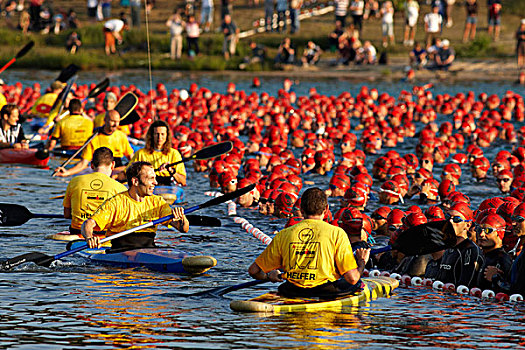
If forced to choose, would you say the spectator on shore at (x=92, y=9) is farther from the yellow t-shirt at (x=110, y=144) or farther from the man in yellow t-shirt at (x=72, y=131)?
the yellow t-shirt at (x=110, y=144)

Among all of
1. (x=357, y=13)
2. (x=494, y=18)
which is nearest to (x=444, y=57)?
(x=494, y=18)

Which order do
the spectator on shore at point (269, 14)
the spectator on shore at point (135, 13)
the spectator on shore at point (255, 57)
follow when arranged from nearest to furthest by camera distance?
the spectator on shore at point (255, 57), the spectator on shore at point (269, 14), the spectator on shore at point (135, 13)

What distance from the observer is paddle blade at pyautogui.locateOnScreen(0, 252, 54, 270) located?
12.9m

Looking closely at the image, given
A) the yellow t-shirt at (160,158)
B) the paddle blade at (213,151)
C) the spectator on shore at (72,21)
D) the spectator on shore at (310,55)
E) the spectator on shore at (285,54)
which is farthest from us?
the spectator on shore at (72,21)

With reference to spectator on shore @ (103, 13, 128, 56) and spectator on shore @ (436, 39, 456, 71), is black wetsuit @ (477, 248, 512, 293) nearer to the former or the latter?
spectator on shore @ (436, 39, 456, 71)

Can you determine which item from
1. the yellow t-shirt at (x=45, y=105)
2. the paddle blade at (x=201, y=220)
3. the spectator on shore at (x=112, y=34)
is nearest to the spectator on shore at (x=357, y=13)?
the spectator on shore at (x=112, y=34)

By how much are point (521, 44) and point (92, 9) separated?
75.3 ft

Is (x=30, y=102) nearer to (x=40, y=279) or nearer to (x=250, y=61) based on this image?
(x=250, y=61)

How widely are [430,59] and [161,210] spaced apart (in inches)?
1198

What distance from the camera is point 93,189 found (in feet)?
44.4

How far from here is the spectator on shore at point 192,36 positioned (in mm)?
43188

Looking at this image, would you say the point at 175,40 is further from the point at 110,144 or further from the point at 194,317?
the point at 194,317

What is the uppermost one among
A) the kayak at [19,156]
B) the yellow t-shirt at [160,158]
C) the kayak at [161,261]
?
the yellow t-shirt at [160,158]

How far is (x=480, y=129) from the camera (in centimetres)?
2812
